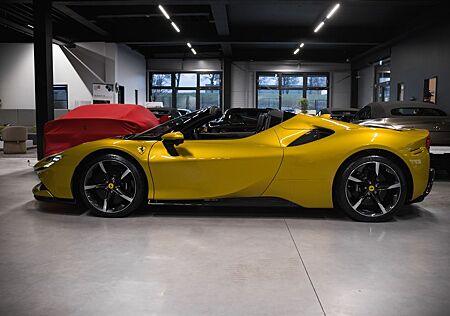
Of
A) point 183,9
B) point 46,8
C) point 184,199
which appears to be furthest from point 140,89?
point 184,199

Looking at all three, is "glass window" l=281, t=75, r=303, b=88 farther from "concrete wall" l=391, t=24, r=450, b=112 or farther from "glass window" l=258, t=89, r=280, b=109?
"concrete wall" l=391, t=24, r=450, b=112

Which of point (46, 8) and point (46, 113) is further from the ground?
point (46, 8)

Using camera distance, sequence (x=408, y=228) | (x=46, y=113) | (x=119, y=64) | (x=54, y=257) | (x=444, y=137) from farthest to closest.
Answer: (x=119, y=64) < (x=46, y=113) < (x=444, y=137) < (x=408, y=228) < (x=54, y=257)

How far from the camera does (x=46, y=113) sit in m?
10.3

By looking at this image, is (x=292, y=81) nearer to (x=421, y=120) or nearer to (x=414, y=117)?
(x=414, y=117)

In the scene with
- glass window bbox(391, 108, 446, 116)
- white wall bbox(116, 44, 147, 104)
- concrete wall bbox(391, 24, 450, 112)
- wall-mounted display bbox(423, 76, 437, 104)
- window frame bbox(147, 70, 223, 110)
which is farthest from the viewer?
window frame bbox(147, 70, 223, 110)

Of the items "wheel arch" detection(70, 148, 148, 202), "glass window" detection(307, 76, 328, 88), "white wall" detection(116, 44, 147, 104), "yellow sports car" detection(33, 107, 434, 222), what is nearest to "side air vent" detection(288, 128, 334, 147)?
"yellow sports car" detection(33, 107, 434, 222)

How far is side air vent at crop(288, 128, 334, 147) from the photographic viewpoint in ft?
14.4

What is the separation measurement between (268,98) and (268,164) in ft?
85.6

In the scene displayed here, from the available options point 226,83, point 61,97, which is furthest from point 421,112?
point 226,83

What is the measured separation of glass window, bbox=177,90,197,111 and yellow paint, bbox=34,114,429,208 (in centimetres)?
2546

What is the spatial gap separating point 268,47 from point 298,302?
79.4 feet

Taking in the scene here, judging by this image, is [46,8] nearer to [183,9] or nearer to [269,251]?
[183,9]

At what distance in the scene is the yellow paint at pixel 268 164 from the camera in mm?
4281
